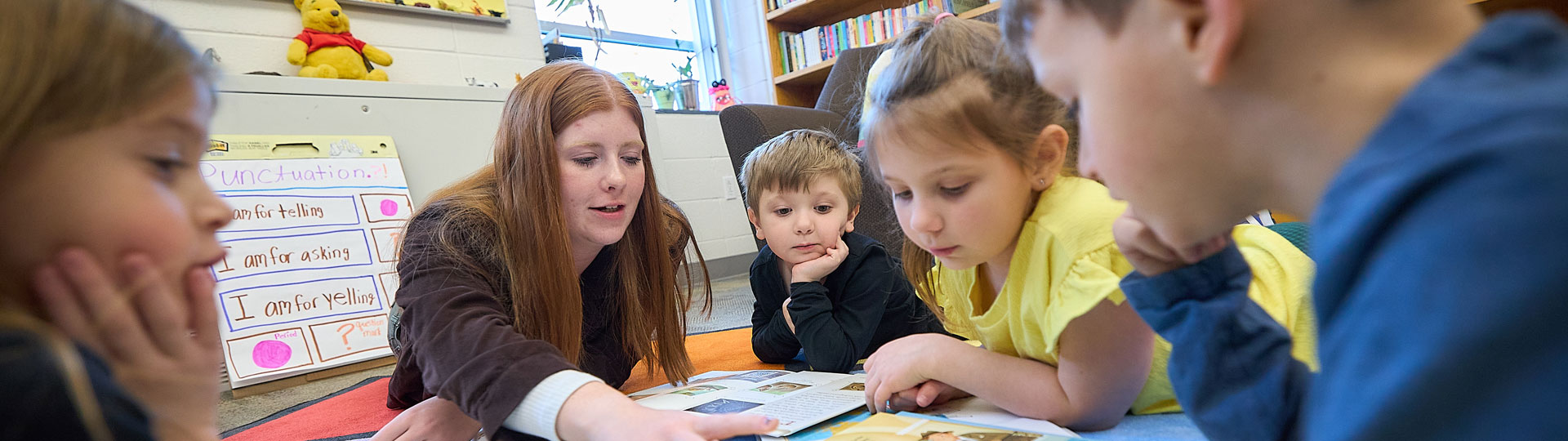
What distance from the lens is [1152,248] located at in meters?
0.54

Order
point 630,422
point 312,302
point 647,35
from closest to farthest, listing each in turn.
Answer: point 630,422, point 312,302, point 647,35

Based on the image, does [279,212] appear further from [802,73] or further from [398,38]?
[802,73]

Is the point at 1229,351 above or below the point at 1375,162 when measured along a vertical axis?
below

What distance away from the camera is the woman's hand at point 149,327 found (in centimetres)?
35

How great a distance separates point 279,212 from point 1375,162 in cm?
219

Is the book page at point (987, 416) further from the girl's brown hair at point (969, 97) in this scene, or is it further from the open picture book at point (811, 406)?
the girl's brown hair at point (969, 97)

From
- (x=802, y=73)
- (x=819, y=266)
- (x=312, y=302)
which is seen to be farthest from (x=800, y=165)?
(x=802, y=73)

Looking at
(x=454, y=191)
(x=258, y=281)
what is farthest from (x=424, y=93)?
(x=454, y=191)

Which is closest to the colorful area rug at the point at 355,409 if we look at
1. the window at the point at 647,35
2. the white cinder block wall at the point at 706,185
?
the white cinder block wall at the point at 706,185

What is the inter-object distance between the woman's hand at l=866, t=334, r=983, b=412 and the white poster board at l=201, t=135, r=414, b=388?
1384mm

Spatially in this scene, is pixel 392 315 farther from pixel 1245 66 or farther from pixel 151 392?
pixel 1245 66

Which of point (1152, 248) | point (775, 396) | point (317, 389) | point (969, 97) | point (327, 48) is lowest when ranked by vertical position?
point (317, 389)

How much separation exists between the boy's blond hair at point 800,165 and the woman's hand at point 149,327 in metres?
0.98

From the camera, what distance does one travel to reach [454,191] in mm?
1082
